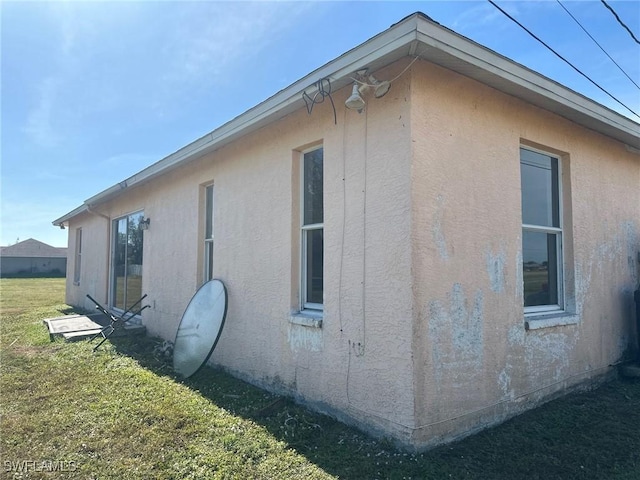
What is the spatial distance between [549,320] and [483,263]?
1.36 metres

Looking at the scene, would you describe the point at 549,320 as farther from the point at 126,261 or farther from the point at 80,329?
the point at 126,261

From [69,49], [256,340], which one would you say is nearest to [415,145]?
[256,340]

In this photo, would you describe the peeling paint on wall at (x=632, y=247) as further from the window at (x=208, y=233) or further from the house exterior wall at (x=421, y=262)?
the window at (x=208, y=233)

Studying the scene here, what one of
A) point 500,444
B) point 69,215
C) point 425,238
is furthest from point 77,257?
point 500,444

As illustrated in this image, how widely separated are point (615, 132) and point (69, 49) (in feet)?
29.0

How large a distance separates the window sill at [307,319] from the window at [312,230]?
0.29ft

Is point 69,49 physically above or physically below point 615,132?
above

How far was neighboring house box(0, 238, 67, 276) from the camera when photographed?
48.8 metres

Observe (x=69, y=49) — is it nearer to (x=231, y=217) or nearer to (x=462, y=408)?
(x=231, y=217)

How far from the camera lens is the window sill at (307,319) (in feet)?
14.3

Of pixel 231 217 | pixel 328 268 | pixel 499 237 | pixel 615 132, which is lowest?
pixel 328 268

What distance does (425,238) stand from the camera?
11.7 ft

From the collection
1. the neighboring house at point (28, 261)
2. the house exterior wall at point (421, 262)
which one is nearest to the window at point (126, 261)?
the house exterior wall at point (421, 262)

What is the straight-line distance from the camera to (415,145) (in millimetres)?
3551
